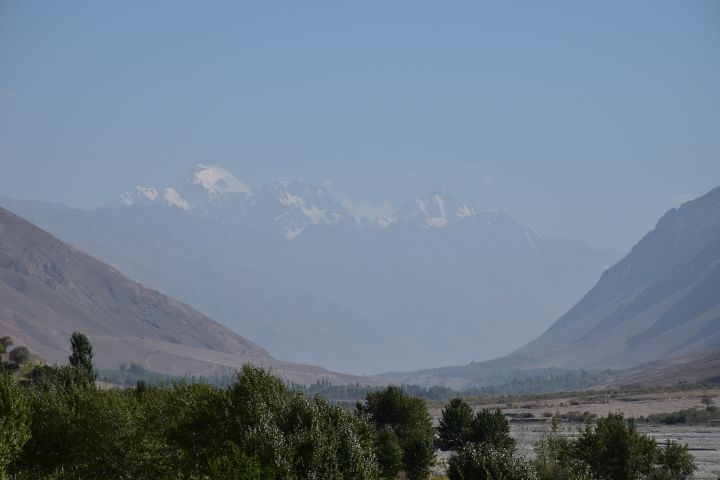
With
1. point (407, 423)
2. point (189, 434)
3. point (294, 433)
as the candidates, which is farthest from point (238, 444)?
point (407, 423)

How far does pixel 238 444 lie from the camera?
51.7 m

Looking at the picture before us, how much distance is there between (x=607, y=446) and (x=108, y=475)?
31.2 metres

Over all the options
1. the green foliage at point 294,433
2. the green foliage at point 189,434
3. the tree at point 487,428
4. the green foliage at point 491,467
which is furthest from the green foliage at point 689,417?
the green foliage at point 491,467

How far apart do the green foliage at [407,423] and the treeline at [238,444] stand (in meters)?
7.63

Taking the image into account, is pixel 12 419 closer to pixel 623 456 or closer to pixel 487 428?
pixel 623 456

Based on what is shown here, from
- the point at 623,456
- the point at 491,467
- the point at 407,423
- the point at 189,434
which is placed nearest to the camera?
the point at 491,467

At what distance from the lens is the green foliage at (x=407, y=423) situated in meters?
82.6

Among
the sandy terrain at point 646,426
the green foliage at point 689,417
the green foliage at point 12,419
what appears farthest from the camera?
the green foliage at point 689,417

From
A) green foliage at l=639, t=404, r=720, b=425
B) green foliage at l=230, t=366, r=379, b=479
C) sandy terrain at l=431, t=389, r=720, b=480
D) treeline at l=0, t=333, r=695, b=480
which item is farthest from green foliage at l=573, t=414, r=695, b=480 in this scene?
green foliage at l=639, t=404, r=720, b=425

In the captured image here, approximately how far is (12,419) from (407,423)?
44.2 meters

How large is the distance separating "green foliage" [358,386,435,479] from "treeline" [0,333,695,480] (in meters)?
7.63

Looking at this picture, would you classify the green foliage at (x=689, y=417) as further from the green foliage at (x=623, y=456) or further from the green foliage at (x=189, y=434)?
the green foliage at (x=189, y=434)

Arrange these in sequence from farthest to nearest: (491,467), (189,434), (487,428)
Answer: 1. (487,428)
2. (189,434)
3. (491,467)

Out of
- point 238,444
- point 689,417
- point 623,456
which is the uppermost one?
point 689,417
